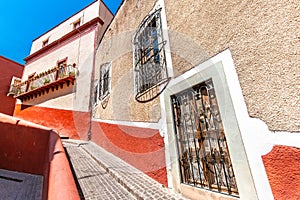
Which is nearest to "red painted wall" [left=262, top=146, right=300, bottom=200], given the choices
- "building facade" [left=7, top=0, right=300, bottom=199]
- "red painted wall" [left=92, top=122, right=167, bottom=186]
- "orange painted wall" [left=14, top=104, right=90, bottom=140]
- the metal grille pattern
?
"building facade" [left=7, top=0, right=300, bottom=199]

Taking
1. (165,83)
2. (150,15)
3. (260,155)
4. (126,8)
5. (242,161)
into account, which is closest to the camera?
(260,155)

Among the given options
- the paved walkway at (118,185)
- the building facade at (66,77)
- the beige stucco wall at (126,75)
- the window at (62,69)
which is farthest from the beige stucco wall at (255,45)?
the window at (62,69)

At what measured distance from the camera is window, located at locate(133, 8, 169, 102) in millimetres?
3063

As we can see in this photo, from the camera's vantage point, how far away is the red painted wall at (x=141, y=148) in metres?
2.67

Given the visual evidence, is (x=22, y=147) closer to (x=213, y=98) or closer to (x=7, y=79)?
(x=213, y=98)

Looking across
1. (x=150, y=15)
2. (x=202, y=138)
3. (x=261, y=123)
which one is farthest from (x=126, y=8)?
(x=261, y=123)

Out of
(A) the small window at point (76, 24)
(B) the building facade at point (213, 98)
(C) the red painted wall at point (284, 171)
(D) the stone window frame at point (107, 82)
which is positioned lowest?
(C) the red painted wall at point (284, 171)

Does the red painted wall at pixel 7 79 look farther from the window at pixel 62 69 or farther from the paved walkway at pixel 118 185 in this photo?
the paved walkway at pixel 118 185

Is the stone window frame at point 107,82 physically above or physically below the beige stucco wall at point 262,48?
above

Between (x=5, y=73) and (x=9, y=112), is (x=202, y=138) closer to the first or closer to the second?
(x=9, y=112)

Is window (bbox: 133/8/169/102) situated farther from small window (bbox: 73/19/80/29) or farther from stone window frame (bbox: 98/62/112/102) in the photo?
small window (bbox: 73/19/80/29)

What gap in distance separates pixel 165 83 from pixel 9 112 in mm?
16927

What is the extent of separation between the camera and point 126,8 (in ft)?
17.3

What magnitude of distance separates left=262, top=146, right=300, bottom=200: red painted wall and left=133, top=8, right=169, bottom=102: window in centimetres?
187
